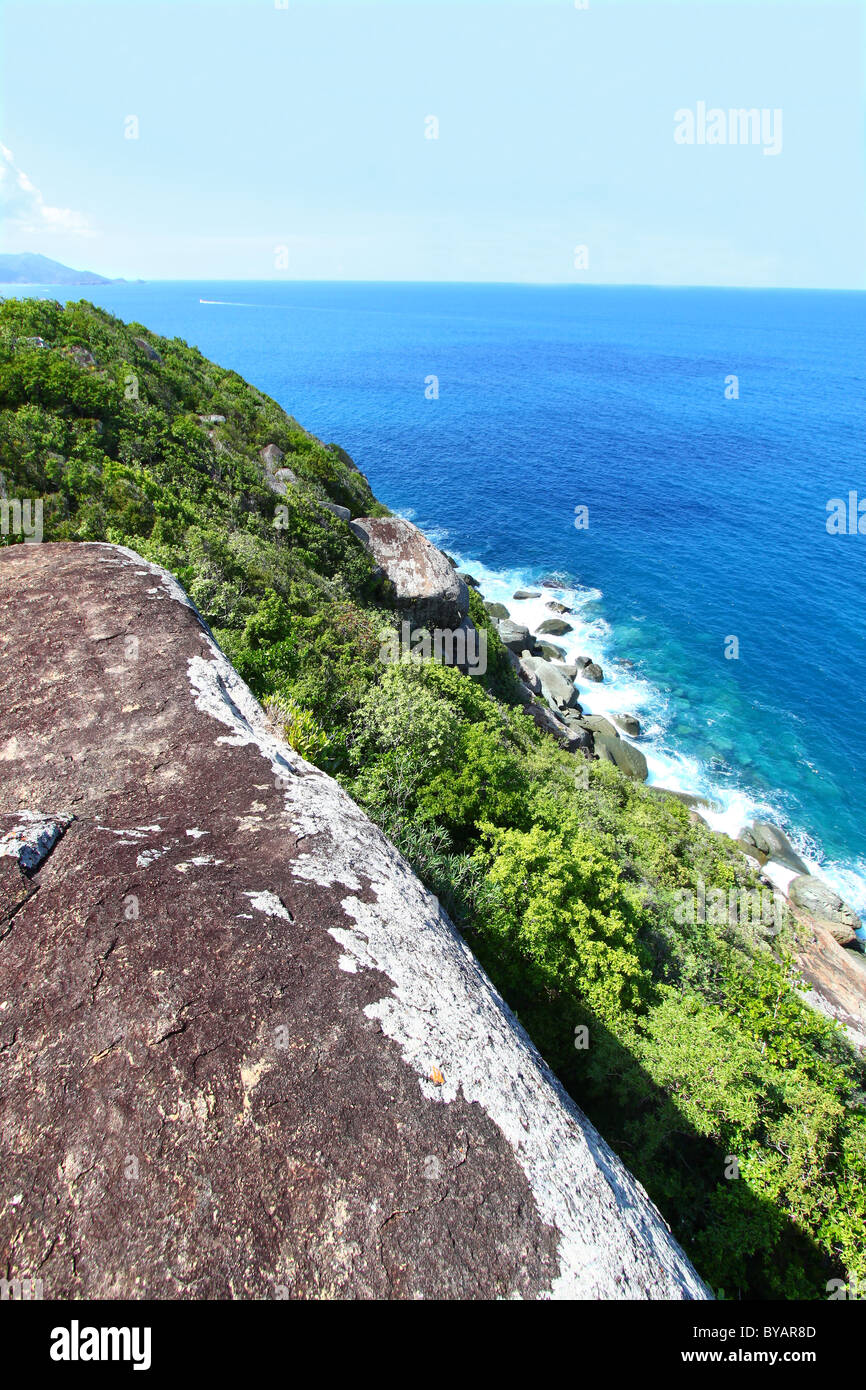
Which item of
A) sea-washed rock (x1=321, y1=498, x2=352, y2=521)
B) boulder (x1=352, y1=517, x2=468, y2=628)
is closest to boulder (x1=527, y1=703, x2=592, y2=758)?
boulder (x1=352, y1=517, x2=468, y2=628)

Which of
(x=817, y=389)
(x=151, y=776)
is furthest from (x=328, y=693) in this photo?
(x=817, y=389)

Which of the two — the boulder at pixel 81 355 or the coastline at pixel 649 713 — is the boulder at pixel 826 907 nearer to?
the coastline at pixel 649 713

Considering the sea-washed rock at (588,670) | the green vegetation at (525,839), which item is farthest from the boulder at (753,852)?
the sea-washed rock at (588,670)

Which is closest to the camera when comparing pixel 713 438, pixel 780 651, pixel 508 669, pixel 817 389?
pixel 508 669

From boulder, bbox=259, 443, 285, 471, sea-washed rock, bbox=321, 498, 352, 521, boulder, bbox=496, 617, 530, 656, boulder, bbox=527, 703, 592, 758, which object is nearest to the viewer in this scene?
sea-washed rock, bbox=321, 498, 352, 521

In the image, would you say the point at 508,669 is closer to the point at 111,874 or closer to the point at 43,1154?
the point at 111,874

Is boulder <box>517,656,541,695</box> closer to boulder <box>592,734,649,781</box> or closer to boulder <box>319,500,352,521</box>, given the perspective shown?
boulder <box>592,734,649,781</box>
